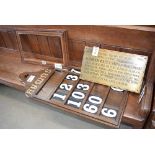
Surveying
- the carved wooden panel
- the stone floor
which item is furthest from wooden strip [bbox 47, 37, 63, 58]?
the stone floor

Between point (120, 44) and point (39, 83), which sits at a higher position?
point (120, 44)

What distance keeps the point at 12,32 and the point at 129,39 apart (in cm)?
100

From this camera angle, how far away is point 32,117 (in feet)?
5.03

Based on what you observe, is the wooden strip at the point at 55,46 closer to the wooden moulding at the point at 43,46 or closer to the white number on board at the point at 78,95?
the wooden moulding at the point at 43,46

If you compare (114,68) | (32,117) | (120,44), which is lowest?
(32,117)

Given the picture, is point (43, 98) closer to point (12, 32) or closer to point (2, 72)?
point (2, 72)

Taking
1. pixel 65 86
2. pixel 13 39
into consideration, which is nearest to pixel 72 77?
pixel 65 86

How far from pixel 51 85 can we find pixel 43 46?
378 mm

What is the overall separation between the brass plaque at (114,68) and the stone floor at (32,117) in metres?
0.35

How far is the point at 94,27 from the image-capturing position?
1227 millimetres

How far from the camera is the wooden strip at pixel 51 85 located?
1.30m

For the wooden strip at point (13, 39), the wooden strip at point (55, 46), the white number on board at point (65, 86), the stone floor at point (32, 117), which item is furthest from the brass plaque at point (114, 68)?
the wooden strip at point (13, 39)

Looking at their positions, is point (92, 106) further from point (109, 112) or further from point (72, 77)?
point (72, 77)

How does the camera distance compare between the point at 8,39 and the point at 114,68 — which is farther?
the point at 8,39
